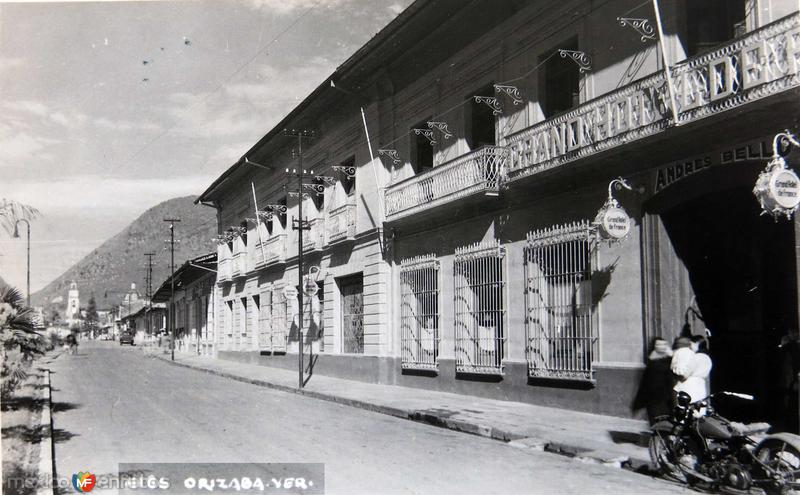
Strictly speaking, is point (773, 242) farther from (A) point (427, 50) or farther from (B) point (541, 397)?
(A) point (427, 50)

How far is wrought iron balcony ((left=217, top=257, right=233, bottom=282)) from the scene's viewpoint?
34.1 metres

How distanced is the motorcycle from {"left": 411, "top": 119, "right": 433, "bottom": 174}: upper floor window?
11.1 meters

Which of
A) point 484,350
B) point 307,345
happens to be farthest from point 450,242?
point 307,345

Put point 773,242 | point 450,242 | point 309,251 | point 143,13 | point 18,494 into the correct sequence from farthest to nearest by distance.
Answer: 1. point 309,251
2. point 450,242
3. point 773,242
4. point 143,13
5. point 18,494

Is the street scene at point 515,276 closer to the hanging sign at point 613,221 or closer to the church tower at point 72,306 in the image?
the hanging sign at point 613,221

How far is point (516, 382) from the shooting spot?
537 inches

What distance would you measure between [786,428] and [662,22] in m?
6.22

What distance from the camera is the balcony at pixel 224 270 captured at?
3413 centimetres

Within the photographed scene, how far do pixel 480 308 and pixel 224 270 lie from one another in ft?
73.5

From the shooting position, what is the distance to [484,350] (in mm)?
14812

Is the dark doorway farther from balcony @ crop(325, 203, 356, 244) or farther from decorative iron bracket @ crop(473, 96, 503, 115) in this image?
balcony @ crop(325, 203, 356, 244)

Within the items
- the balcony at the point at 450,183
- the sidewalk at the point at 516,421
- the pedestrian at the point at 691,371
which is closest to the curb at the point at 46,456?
the sidewalk at the point at 516,421

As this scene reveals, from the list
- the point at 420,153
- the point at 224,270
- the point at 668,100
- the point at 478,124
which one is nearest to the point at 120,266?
the point at 224,270

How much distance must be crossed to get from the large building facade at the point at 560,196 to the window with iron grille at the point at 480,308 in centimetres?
5
